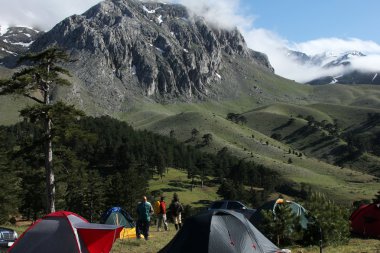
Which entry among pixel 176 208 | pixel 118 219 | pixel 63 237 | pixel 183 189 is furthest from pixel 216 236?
Answer: pixel 183 189

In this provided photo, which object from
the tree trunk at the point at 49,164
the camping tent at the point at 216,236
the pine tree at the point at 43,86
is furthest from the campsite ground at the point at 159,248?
the tree trunk at the point at 49,164

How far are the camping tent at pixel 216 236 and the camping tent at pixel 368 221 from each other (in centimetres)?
1459

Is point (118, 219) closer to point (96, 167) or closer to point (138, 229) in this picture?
point (138, 229)

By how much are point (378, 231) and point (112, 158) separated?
132 m

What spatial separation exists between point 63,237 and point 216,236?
6.12 metres

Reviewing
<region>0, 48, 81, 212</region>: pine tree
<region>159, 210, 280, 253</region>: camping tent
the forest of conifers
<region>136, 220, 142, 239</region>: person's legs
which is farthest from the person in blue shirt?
<region>159, 210, 280, 253</region>: camping tent

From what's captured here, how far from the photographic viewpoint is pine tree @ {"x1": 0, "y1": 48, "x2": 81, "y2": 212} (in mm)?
28953

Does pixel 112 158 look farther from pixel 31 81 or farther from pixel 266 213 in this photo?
pixel 266 213

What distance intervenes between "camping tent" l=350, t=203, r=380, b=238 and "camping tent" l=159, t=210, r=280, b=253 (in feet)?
47.9

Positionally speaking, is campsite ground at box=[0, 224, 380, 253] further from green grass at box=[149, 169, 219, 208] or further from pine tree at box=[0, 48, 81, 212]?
green grass at box=[149, 169, 219, 208]

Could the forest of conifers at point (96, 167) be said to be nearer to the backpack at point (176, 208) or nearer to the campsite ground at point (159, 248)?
the backpack at point (176, 208)

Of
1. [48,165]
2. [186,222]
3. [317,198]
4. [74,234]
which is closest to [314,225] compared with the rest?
[317,198]

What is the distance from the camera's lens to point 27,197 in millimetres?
81875

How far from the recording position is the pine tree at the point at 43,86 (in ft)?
95.0
